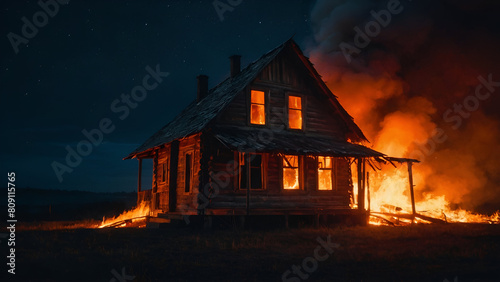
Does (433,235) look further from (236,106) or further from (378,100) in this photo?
(378,100)

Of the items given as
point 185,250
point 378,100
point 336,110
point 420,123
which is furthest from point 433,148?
point 185,250

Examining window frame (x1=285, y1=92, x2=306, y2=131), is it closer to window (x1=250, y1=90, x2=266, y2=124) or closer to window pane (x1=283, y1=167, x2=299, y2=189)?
window (x1=250, y1=90, x2=266, y2=124)

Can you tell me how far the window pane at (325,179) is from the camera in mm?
19062

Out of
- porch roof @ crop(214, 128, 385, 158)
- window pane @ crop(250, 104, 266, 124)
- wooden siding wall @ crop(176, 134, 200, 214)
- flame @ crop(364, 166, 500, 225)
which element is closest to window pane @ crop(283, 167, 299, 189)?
porch roof @ crop(214, 128, 385, 158)

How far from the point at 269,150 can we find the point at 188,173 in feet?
16.3

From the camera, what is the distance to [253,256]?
9539 millimetres

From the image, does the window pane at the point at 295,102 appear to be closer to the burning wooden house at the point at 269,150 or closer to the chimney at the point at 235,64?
the burning wooden house at the point at 269,150

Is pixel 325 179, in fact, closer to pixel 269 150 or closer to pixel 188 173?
pixel 269 150

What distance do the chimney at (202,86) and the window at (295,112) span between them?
6375 mm

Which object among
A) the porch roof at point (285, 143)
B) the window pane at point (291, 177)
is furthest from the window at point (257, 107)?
the window pane at point (291, 177)

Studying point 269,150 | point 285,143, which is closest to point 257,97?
point 285,143

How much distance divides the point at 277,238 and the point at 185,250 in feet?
11.2

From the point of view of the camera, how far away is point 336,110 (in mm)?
19438

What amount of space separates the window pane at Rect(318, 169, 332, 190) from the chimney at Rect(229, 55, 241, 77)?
6.86m
